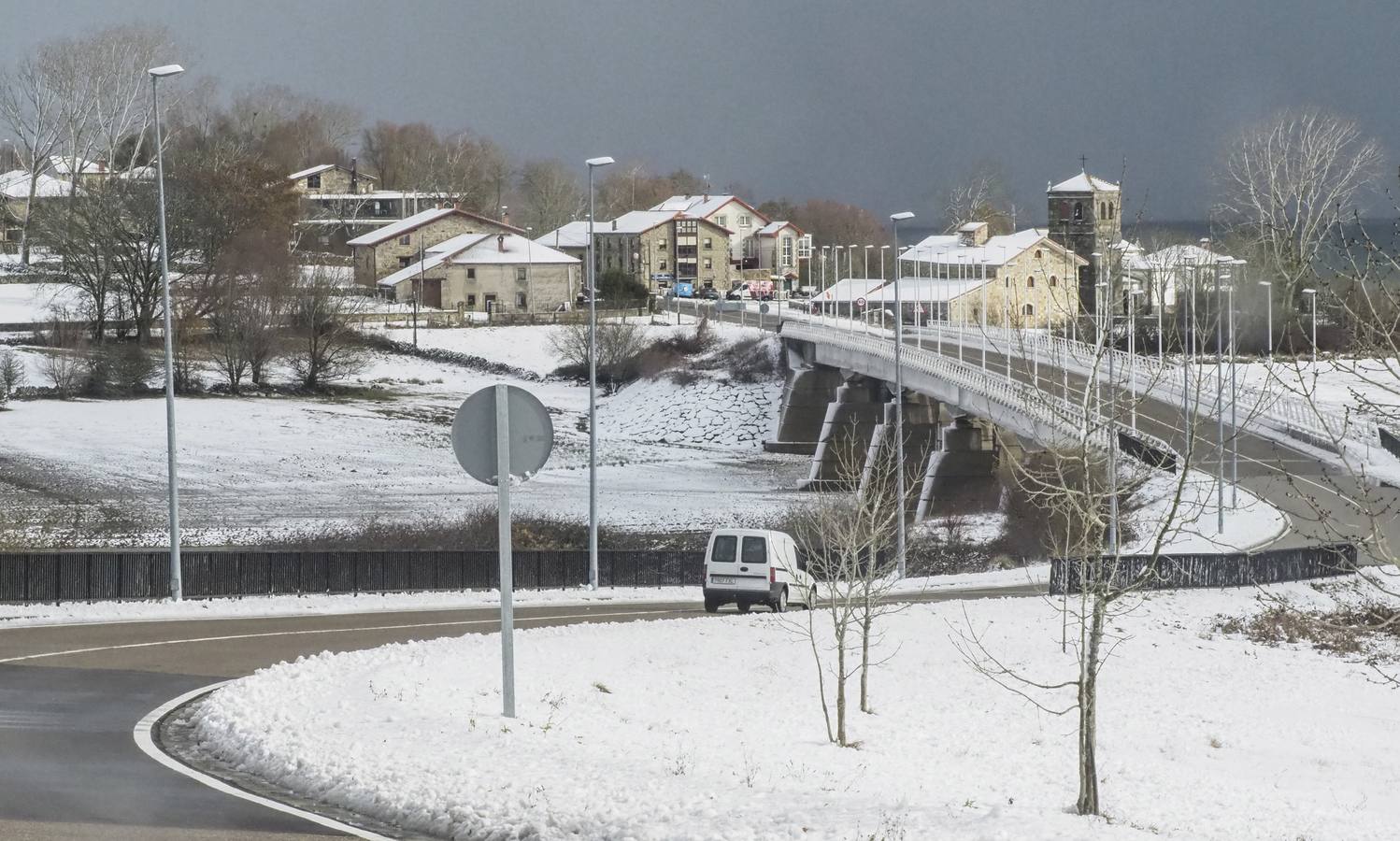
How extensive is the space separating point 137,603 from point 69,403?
5348 cm

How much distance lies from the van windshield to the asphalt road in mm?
1432

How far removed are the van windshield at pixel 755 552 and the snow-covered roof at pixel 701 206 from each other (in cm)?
13563

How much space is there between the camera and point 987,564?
47750mm

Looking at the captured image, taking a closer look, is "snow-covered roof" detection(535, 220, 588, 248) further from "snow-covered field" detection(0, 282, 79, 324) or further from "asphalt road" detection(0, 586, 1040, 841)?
"asphalt road" detection(0, 586, 1040, 841)

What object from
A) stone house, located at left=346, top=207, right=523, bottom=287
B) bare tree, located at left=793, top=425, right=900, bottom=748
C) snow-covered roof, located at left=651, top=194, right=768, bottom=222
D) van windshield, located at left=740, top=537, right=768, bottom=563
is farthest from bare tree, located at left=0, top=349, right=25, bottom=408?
snow-covered roof, located at left=651, top=194, right=768, bottom=222

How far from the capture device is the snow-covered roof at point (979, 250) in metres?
108

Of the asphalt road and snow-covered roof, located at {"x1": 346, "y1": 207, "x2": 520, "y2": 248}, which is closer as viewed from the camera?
the asphalt road

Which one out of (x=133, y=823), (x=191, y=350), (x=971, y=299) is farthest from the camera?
(x=971, y=299)

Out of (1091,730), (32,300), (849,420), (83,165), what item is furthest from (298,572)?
(83,165)

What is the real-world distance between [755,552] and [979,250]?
3502 inches

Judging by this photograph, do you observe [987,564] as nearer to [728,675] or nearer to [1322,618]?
[1322,618]

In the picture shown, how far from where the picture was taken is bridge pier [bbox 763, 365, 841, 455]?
293ft

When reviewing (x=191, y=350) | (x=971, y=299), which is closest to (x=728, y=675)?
(x=191, y=350)

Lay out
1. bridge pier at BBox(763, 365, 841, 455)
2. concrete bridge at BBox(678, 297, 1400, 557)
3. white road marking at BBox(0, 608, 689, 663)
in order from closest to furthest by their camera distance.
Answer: white road marking at BBox(0, 608, 689, 663) < concrete bridge at BBox(678, 297, 1400, 557) < bridge pier at BBox(763, 365, 841, 455)
